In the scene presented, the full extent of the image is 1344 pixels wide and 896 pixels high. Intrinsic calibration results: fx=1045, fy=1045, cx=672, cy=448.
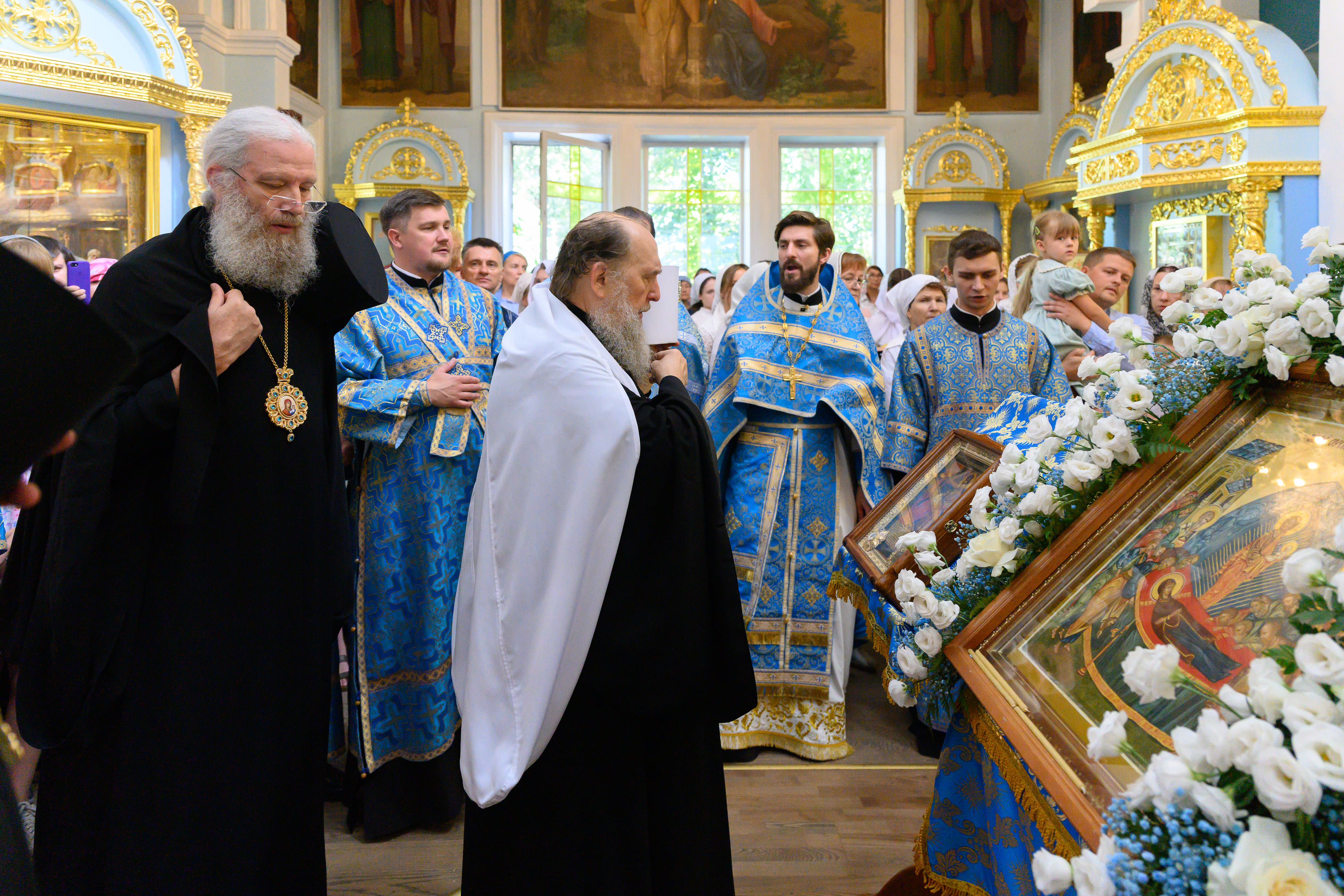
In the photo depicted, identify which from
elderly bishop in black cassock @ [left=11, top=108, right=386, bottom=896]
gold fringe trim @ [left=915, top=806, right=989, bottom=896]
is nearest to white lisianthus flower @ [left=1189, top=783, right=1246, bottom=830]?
gold fringe trim @ [left=915, top=806, right=989, bottom=896]

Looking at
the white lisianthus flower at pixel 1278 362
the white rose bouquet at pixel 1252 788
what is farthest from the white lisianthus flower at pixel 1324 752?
the white lisianthus flower at pixel 1278 362

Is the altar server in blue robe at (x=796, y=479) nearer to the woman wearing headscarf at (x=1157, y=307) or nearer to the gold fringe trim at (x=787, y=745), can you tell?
the gold fringe trim at (x=787, y=745)

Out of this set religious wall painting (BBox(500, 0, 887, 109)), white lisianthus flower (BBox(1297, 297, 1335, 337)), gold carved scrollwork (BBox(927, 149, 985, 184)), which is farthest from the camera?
religious wall painting (BBox(500, 0, 887, 109))

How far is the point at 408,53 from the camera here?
49.7ft

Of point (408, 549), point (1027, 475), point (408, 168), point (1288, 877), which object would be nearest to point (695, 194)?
point (408, 168)

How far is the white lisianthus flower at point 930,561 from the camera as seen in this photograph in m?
2.06

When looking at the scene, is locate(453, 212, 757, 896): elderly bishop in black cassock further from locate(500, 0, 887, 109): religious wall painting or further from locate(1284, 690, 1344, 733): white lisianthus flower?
locate(500, 0, 887, 109): religious wall painting

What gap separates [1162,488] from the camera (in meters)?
1.67

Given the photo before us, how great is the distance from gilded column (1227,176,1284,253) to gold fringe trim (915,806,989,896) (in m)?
6.79

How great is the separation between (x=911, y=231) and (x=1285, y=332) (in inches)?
539

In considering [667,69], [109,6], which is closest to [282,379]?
[109,6]

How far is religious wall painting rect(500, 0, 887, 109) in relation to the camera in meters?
15.2

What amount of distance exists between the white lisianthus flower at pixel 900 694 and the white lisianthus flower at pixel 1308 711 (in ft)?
3.14

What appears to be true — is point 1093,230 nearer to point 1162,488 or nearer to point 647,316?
point 647,316
